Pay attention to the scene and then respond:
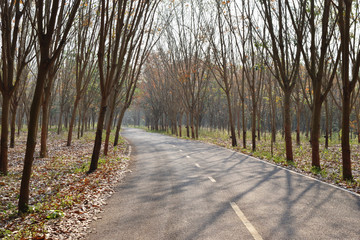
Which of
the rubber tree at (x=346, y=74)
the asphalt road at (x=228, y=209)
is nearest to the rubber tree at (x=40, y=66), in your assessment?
the asphalt road at (x=228, y=209)

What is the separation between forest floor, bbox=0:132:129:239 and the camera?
5.09 meters

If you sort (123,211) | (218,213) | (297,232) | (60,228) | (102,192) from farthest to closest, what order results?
1. (102,192)
2. (123,211)
3. (218,213)
4. (60,228)
5. (297,232)

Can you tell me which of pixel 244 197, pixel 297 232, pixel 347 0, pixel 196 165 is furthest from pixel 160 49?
pixel 297 232

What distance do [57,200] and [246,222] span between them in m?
4.76

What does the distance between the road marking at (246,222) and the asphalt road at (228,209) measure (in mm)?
16

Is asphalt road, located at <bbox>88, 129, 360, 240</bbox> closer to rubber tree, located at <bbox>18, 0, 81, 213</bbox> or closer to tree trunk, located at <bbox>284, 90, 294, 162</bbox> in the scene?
rubber tree, located at <bbox>18, 0, 81, 213</bbox>

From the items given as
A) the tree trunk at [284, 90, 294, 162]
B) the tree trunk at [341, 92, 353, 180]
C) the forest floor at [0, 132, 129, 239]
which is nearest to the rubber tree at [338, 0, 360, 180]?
the tree trunk at [341, 92, 353, 180]

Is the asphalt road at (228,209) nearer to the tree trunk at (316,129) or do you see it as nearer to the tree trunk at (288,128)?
the tree trunk at (316,129)

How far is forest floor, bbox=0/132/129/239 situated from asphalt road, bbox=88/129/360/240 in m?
0.44

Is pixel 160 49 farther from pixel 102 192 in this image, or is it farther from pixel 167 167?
pixel 102 192

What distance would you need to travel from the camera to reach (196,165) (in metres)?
12.2

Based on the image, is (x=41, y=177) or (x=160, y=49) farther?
(x=160, y=49)

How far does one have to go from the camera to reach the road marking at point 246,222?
4555 millimetres

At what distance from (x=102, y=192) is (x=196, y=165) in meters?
5.19
